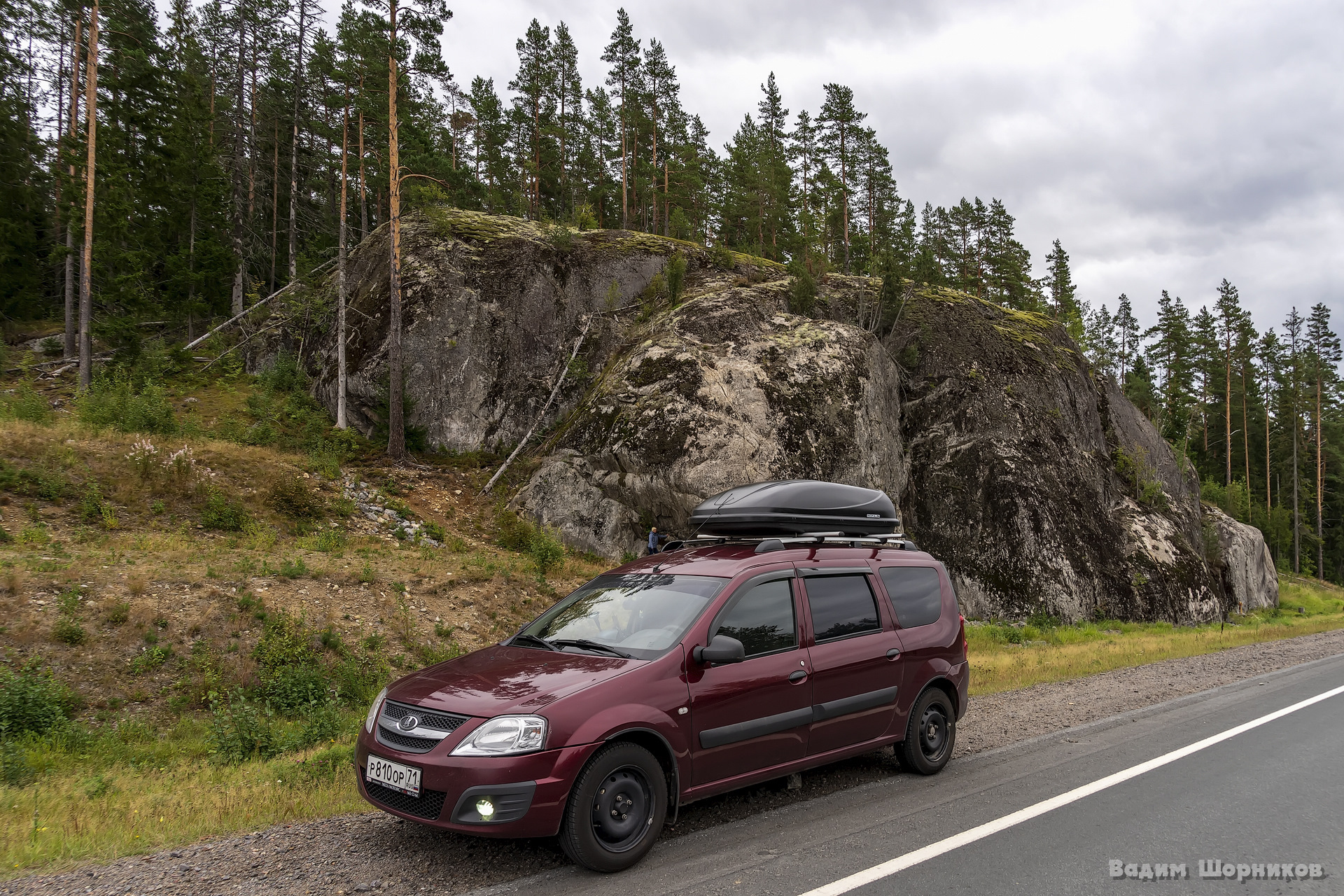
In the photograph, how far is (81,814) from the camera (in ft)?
16.6

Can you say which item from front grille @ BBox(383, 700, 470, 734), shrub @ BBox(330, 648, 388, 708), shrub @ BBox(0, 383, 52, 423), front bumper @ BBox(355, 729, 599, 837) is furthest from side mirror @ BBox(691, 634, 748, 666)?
shrub @ BBox(0, 383, 52, 423)

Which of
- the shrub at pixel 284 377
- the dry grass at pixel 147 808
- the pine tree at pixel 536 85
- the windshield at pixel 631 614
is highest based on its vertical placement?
the pine tree at pixel 536 85

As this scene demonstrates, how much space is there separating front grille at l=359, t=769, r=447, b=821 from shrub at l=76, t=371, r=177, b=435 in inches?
661

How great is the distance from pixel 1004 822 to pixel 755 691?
193 centimetres

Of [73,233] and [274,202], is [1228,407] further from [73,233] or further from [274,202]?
[73,233]

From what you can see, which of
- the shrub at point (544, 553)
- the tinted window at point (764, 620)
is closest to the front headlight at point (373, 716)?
the tinted window at point (764, 620)

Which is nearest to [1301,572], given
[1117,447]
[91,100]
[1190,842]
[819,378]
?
[1117,447]

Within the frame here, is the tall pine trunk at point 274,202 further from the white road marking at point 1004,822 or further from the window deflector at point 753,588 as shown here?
the white road marking at point 1004,822

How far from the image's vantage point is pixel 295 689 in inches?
366

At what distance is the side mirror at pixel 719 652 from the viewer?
456 centimetres

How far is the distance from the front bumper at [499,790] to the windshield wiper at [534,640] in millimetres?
1133

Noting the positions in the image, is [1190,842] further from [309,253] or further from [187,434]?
[309,253]

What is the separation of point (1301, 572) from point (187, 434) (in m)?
76.3

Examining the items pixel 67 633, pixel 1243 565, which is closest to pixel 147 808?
pixel 67 633
